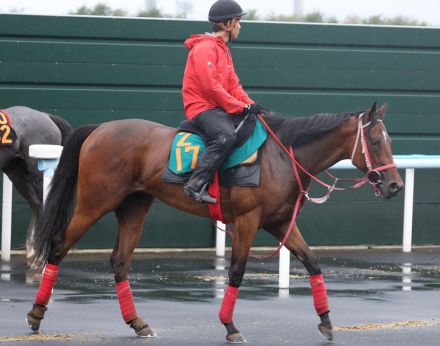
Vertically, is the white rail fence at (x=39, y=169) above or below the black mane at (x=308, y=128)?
below

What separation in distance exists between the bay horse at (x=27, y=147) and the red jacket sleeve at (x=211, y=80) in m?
4.14

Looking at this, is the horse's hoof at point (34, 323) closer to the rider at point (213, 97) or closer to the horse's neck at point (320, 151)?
the rider at point (213, 97)

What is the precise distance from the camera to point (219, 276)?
12672mm

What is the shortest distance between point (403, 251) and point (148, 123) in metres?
6.33

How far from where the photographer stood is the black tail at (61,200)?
9.62 metres

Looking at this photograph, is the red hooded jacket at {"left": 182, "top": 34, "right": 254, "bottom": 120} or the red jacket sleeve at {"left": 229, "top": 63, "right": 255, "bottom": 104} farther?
the red jacket sleeve at {"left": 229, "top": 63, "right": 255, "bottom": 104}

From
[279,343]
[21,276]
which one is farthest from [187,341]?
[21,276]

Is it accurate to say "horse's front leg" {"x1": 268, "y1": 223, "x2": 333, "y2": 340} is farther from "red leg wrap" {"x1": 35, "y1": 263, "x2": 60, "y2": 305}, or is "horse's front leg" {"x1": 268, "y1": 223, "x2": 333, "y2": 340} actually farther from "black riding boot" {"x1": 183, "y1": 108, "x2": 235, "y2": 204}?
"red leg wrap" {"x1": 35, "y1": 263, "x2": 60, "y2": 305}

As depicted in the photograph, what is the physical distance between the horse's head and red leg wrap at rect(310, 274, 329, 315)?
0.82 meters

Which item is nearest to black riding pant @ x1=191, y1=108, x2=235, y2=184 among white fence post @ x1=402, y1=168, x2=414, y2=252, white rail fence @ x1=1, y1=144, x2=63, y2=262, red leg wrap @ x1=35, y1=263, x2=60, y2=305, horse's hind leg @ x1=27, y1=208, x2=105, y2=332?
horse's hind leg @ x1=27, y1=208, x2=105, y2=332

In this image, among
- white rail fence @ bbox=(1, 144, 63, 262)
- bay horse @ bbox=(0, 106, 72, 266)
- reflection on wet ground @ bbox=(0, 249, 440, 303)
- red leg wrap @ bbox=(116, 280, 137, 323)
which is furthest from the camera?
bay horse @ bbox=(0, 106, 72, 266)

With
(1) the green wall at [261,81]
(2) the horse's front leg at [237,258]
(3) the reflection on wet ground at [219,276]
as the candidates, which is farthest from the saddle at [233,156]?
(1) the green wall at [261,81]

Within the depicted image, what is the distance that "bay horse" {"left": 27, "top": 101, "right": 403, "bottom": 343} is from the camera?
30.5 feet

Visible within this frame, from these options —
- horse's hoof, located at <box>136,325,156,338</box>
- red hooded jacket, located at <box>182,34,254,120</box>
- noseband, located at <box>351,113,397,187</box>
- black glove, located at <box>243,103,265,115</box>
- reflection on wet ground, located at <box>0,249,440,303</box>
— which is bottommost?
reflection on wet ground, located at <box>0,249,440,303</box>
